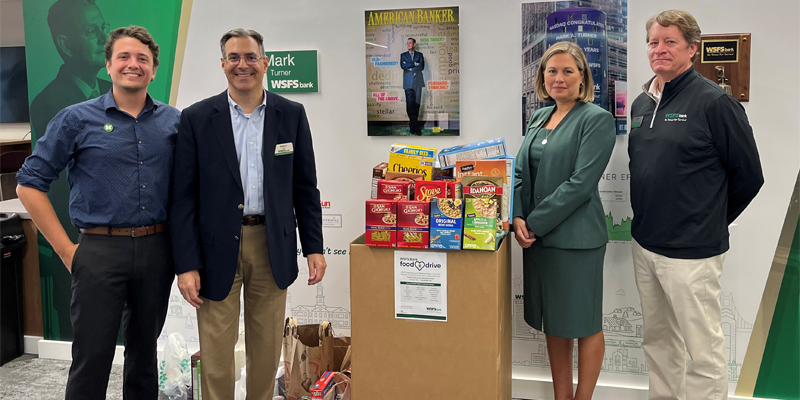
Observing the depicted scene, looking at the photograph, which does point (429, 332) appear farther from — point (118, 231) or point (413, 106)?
point (413, 106)

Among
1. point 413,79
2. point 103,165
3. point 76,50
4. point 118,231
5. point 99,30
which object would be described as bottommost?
point 118,231

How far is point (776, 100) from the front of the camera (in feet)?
9.10

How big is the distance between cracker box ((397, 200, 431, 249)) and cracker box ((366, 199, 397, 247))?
0.06 ft

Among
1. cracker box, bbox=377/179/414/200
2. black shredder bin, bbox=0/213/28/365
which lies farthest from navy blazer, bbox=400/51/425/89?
black shredder bin, bbox=0/213/28/365

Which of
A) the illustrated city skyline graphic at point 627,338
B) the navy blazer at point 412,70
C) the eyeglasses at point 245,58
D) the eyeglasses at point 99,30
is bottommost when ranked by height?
the illustrated city skyline graphic at point 627,338

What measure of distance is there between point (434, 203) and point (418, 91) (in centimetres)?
120

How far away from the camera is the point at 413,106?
10.3 ft

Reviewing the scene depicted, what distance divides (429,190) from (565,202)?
65 centimetres

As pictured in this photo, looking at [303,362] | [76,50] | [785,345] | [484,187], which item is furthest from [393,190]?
[76,50]

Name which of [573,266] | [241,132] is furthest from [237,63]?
[573,266]

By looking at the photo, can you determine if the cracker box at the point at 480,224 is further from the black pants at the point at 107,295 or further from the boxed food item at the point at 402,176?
the black pants at the point at 107,295

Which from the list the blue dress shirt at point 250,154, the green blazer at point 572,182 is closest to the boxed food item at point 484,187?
the green blazer at point 572,182

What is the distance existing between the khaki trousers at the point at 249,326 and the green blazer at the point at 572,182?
3.74 ft

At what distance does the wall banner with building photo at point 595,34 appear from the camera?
9.43 feet
